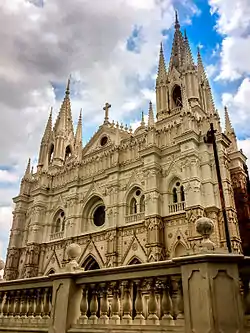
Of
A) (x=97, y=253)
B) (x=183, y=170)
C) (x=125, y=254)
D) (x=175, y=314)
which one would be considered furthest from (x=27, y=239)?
(x=175, y=314)

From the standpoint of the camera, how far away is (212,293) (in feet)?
13.8

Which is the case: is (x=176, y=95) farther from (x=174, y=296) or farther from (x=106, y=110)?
(x=174, y=296)

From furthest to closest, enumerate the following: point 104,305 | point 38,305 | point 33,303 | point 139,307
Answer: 1. point 33,303
2. point 38,305
3. point 104,305
4. point 139,307

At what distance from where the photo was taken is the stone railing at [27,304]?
243 inches

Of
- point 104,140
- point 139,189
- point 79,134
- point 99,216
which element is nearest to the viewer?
point 139,189

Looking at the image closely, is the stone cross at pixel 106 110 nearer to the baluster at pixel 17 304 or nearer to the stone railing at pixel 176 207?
the stone railing at pixel 176 207

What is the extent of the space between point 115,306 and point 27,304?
2476 mm

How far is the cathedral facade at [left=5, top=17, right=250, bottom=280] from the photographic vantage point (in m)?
19.3

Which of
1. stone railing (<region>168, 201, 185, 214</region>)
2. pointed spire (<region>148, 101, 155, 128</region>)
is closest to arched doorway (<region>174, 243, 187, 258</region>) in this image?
stone railing (<region>168, 201, 185, 214</region>)

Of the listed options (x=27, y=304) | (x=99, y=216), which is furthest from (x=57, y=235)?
(x=27, y=304)

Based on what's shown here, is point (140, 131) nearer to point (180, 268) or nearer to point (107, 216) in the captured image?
point (107, 216)

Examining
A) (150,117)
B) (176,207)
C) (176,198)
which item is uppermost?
(150,117)

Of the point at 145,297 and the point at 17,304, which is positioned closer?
the point at 145,297

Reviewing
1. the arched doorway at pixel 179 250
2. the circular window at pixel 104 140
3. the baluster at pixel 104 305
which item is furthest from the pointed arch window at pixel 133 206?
A: the baluster at pixel 104 305
